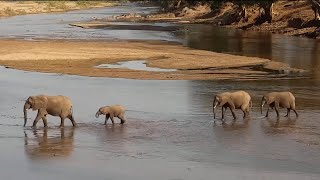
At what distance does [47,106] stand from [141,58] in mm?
22496

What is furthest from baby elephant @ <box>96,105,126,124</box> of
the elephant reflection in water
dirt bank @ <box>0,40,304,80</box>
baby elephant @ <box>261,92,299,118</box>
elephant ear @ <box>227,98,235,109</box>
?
dirt bank @ <box>0,40,304,80</box>

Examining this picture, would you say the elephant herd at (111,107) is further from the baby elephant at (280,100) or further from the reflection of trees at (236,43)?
the reflection of trees at (236,43)

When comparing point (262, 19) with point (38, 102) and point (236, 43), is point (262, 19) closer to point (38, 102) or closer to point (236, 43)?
point (236, 43)

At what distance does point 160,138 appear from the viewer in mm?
17359

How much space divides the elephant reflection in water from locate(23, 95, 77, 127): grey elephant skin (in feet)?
1.37

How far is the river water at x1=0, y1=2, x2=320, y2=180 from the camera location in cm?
1409

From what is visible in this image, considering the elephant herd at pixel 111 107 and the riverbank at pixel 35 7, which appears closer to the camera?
the elephant herd at pixel 111 107

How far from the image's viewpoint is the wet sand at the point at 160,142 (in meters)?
14.0

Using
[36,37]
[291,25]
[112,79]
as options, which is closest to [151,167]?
[112,79]

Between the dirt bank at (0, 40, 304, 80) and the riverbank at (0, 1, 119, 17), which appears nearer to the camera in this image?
the dirt bank at (0, 40, 304, 80)

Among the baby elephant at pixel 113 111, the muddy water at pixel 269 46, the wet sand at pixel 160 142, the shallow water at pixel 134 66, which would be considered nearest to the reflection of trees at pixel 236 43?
the muddy water at pixel 269 46

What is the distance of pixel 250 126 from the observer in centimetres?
1912

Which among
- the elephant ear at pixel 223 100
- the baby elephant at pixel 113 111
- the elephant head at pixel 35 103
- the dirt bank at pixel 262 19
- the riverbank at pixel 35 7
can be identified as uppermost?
the riverbank at pixel 35 7

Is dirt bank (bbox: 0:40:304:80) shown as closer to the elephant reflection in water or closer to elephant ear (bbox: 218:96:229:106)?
elephant ear (bbox: 218:96:229:106)
